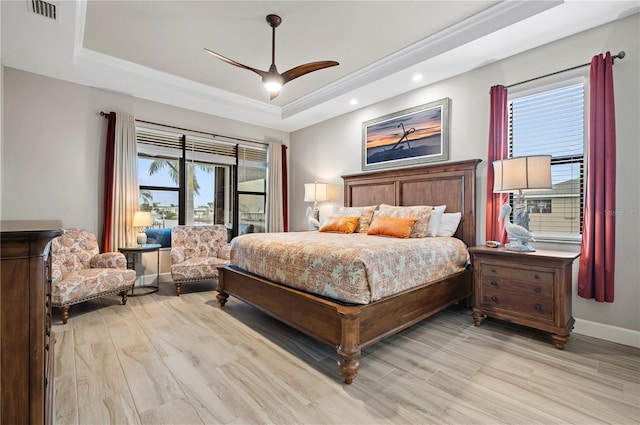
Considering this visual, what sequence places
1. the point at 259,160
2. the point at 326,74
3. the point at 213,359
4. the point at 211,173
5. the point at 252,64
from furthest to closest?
the point at 259,160
the point at 211,173
the point at 326,74
the point at 252,64
the point at 213,359

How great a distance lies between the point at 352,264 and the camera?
2.06m

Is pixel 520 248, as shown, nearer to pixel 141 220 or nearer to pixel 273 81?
pixel 273 81

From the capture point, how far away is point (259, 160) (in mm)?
5832

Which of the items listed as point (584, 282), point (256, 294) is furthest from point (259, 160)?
point (584, 282)

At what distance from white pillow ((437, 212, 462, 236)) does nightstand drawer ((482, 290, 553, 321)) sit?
0.80 meters

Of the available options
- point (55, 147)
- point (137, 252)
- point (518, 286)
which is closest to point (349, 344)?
point (518, 286)

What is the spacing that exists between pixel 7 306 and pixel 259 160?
5027 mm

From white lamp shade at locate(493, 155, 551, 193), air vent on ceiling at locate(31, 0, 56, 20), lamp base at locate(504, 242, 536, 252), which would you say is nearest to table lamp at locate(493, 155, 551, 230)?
white lamp shade at locate(493, 155, 551, 193)

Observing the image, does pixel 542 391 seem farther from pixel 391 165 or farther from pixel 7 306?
pixel 391 165

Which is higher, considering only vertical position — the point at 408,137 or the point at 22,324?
the point at 408,137

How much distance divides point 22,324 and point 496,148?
382cm

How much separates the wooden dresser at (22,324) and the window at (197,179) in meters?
3.94

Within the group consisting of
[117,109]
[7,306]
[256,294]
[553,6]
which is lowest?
[256,294]

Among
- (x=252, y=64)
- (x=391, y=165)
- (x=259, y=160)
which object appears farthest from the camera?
(x=259, y=160)
